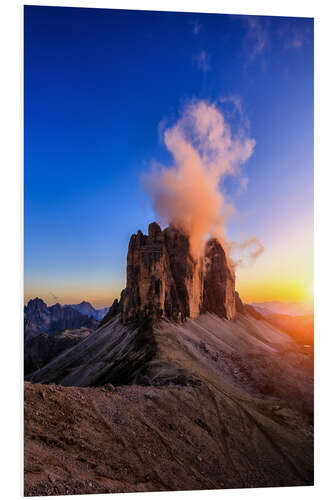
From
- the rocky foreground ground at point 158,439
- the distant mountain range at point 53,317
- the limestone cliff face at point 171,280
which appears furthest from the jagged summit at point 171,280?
the distant mountain range at point 53,317

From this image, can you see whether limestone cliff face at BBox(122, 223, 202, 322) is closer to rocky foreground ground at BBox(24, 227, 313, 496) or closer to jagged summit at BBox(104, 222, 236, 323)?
jagged summit at BBox(104, 222, 236, 323)

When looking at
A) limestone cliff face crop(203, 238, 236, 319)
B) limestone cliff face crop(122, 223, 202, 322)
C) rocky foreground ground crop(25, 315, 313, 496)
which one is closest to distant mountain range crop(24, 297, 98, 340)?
limestone cliff face crop(203, 238, 236, 319)

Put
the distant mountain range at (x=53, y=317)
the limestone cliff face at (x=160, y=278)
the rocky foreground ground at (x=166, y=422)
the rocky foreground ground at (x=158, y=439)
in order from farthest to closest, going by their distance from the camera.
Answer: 1. the distant mountain range at (x=53, y=317)
2. the limestone cliff face at (x=160, y=278)
3. the rocky foreground ground at (x=166, y=422)
4. the rocky foreground ground at (x=158, y=439)

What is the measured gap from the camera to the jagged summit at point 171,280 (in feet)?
119

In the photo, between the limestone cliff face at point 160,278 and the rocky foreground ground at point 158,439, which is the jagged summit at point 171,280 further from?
the rocky foreground ground at point 158,439

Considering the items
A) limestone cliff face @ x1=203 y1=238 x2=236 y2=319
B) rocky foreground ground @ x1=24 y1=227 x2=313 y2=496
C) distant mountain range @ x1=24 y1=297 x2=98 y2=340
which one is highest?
limestone cliff face @ x1=203 y1=238 x2=236 y2=319

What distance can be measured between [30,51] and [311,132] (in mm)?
9595

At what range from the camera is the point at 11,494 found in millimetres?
8703

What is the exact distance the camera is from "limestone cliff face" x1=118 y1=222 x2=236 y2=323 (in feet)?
119

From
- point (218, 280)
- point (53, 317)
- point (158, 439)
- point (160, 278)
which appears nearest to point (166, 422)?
point (158, 439)

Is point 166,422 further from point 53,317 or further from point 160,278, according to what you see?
point 53,317

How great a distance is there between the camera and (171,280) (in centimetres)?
4281
